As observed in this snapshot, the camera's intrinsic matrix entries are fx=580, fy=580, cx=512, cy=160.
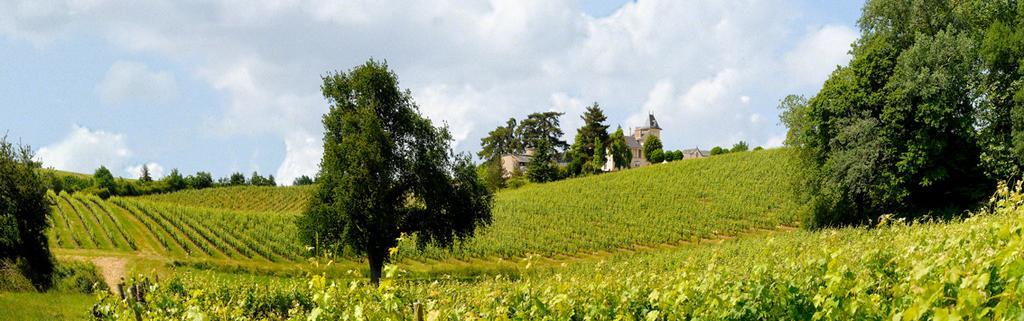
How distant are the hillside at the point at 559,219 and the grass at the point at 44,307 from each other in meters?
9.59

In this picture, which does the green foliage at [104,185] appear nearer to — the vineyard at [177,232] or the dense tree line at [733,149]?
the vineyard at [177,232]

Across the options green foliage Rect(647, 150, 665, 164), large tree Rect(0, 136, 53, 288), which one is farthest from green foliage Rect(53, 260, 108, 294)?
green foliage Rect(647, 150, 665, 164)

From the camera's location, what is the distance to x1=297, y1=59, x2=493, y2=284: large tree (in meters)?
22.5

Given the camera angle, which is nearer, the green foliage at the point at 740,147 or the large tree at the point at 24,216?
the large tree at the point at 24,216

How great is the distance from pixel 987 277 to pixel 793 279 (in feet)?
7.88

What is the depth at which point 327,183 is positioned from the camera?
23312 millimetres

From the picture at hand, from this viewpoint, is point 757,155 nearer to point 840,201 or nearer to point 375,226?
point 840,201

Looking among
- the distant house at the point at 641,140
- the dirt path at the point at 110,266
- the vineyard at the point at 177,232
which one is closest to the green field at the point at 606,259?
the vineyard at the point at 177,232

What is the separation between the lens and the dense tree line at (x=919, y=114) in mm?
24344

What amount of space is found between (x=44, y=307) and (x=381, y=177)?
35.9ft

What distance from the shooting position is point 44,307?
16.4 m

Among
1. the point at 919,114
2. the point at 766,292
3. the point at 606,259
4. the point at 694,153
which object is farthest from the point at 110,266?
the point at 694,153

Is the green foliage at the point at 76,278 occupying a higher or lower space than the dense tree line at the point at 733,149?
lower

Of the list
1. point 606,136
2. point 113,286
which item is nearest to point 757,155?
point 606,136
